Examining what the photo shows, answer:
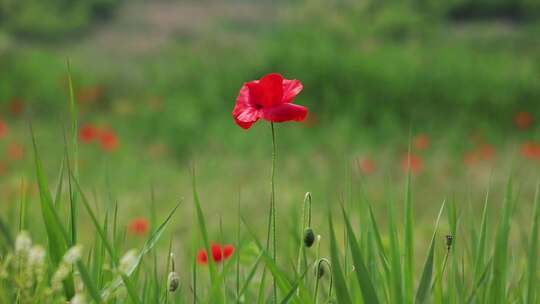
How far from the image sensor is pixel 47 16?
8125 millimetres

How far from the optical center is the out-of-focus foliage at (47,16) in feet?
26.4

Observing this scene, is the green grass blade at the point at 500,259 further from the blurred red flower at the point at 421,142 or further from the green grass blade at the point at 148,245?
the blurred red flower at the point at 421,142

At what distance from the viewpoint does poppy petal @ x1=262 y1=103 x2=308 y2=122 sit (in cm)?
108

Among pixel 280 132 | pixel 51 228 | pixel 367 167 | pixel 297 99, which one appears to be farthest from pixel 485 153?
pixel 51 228

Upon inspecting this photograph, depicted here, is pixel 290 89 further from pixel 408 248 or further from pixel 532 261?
pixel 532 261

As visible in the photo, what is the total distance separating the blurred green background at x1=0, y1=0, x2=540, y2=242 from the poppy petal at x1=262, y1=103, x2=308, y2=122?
1.56 meters

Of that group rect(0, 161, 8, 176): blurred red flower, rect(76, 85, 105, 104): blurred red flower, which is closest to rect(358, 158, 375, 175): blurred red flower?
rect(0, 161, 8, 176): blurred red flower

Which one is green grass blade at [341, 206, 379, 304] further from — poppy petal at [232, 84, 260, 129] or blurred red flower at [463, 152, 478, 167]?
blurred red flower at [463, 152, 478, 167]

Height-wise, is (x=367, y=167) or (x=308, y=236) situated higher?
(x=308, y=236)

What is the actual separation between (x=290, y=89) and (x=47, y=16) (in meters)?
7.52

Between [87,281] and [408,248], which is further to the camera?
[408,248]

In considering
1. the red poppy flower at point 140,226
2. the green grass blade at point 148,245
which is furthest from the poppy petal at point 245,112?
the red poppy flower at point 140,226

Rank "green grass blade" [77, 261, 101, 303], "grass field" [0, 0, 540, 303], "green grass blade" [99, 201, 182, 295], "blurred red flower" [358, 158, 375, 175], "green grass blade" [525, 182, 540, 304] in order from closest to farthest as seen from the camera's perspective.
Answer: "green grass blade" [77, 261, 101, 303] → "green grass blade" [99, 201, 182, 295] → "green grass blade" [525, 182, 540, 304] → "grass field" [0, 0, 540, 303] → "blurred red flower" [358, 158, 375, 175]

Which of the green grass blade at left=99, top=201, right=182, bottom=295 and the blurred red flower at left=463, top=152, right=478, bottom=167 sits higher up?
the green grass blade at left=99, top=201, right=182, bottom=295
